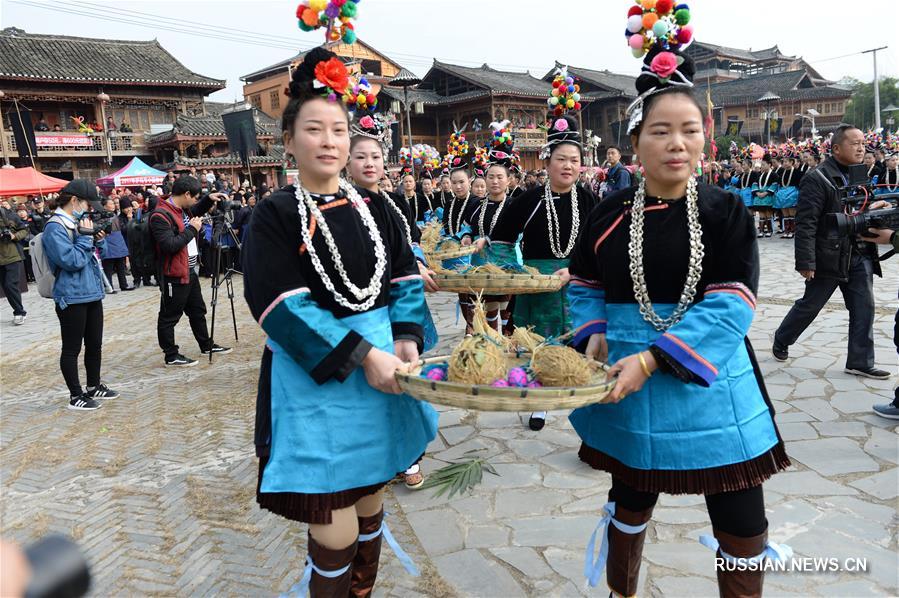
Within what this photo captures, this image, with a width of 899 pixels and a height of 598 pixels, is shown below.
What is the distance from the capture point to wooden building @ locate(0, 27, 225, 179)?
93.0ft

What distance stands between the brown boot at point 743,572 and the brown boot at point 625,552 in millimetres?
320

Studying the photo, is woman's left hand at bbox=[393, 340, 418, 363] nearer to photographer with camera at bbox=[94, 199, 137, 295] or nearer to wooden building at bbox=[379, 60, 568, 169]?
photographer with camera at bbox=[94, 199, 137, 295]

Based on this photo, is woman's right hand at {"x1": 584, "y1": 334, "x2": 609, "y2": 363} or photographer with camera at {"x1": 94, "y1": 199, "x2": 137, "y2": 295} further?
photographer with camera at {"x1": 94, "y1": 199, "x2": 137, "y2": 295}

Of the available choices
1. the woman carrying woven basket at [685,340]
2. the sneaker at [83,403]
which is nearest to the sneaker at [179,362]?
the sneaker at [83,403]

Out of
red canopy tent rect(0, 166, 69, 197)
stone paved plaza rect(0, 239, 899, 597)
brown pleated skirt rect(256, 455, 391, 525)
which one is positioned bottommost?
stone paved plaza rect(0, 239, 899, 597)

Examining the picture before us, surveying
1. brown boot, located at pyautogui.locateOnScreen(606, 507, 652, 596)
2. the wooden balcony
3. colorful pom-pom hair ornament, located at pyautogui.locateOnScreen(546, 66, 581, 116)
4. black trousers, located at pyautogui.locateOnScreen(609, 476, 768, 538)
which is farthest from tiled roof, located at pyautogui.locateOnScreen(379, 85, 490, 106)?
black trousers, located at pyautogui.locateOnScreen(609, 476, 768, 538)

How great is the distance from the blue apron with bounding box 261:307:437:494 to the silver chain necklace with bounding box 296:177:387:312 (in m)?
0.08

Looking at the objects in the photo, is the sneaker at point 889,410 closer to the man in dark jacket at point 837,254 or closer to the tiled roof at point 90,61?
the man in dark jacket at point 837,254

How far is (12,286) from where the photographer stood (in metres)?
11.2

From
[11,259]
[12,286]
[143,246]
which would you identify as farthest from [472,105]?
[143,246]

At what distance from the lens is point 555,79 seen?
5.48 metres

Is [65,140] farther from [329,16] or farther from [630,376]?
[630,376]

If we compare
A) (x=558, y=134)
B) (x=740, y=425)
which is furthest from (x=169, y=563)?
(x=558, y=134)

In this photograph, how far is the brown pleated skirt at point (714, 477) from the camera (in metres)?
2.11
